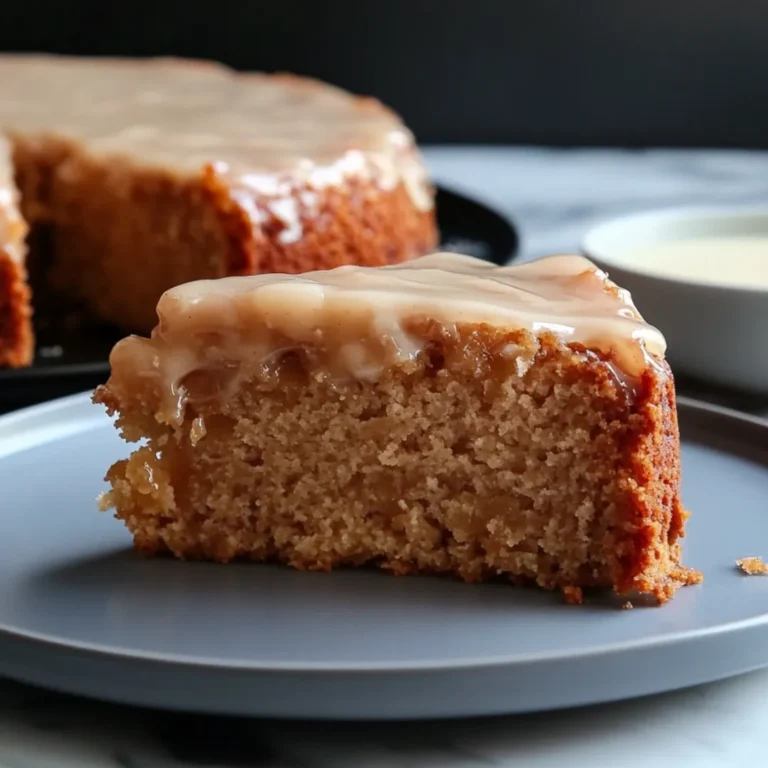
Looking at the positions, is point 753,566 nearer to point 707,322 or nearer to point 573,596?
point 573,596

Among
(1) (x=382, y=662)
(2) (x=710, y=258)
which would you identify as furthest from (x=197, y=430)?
(2) (x=710, y=258)

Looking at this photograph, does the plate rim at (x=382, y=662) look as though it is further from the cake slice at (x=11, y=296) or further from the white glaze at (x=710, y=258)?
the cake slice at (x=11, y=296)

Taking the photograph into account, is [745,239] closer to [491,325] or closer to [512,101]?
[491,325]

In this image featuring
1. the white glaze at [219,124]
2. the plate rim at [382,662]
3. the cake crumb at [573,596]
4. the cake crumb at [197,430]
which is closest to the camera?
the plate rim at [382,662]

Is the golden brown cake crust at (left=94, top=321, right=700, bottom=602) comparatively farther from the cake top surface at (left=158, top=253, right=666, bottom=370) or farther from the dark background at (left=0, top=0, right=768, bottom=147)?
the dark background at (left=0, top=0, right=768, bottom=147)

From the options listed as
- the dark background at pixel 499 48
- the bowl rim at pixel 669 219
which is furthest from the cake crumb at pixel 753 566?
the dark background at pixel 499 48

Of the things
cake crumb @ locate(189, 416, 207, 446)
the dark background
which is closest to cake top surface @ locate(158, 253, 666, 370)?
cake crumb @ locate(189, 416, 207, 446)
